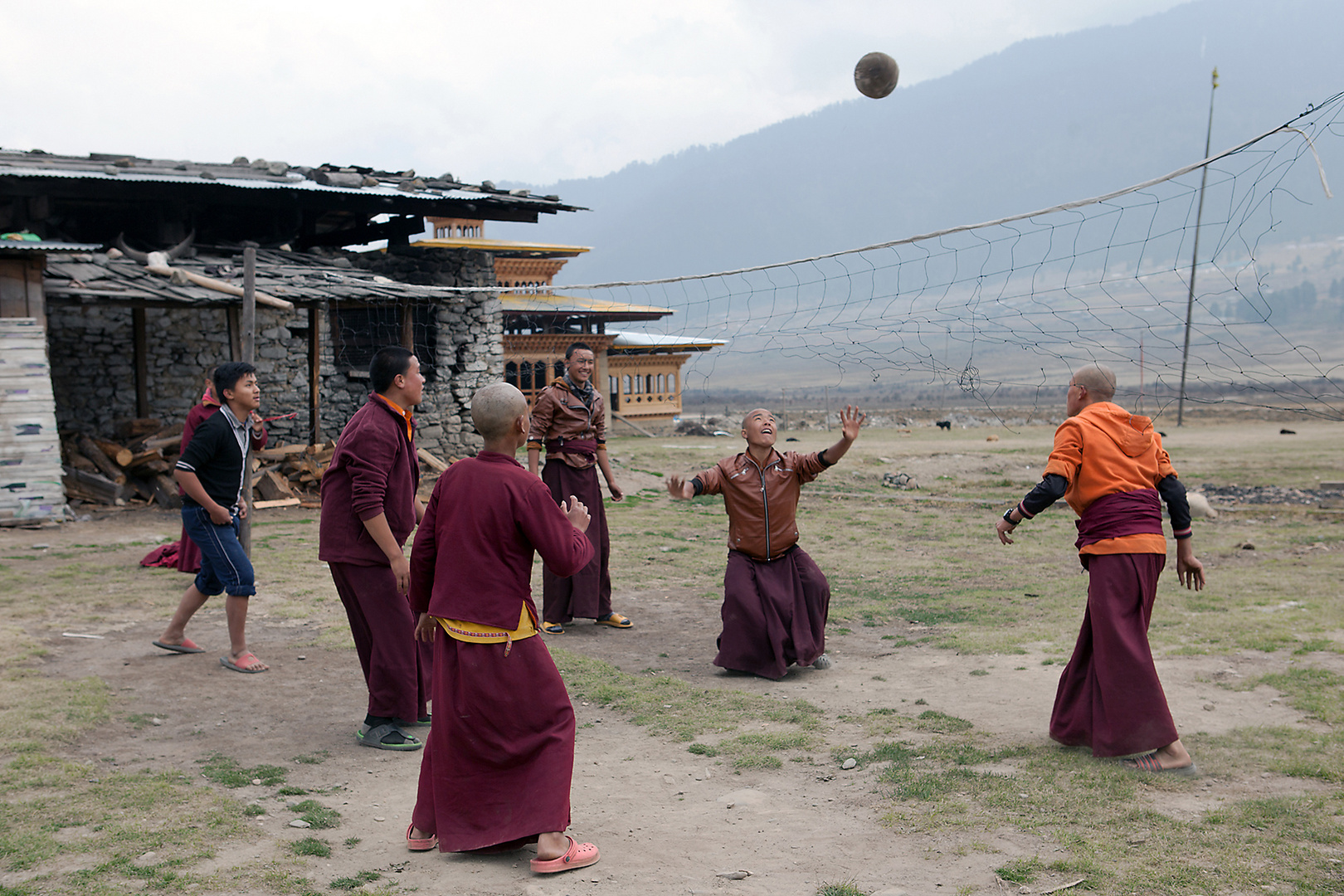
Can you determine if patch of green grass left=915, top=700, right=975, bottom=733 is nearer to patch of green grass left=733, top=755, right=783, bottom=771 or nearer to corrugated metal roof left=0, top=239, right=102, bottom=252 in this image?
patch of green grass left=733, top=755, right=783, bottom=771

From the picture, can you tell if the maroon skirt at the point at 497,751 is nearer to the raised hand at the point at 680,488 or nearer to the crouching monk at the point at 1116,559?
the crouching monk at the point at 1116,559

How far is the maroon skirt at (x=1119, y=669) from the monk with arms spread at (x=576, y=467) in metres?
3.54

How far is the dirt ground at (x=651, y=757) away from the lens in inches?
130

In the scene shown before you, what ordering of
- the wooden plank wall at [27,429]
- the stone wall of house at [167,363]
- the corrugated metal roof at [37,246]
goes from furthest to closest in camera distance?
the stone wall of house at [167,363]
the wooden plank wall at [27,429]
the corrugated metal roof at [37,246]

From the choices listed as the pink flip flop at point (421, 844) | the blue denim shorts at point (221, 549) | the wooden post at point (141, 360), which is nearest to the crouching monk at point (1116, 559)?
the pink flip flop at point (421, 844)

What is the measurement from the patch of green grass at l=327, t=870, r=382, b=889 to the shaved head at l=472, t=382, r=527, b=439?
1.50 metres

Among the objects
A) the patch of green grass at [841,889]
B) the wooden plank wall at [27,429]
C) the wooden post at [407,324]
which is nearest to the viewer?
the patch of green grass at [841,889]

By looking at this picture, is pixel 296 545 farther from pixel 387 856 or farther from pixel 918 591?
pixel 387 856

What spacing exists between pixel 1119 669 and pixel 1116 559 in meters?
0.46

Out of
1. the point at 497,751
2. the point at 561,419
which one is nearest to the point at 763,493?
the point at 561,419

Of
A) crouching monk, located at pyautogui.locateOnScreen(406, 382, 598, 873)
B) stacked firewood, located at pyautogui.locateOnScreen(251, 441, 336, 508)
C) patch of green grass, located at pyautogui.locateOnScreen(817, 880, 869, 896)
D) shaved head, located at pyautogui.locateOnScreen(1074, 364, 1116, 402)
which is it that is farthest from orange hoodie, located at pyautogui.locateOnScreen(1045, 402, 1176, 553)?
stacked firewood, located at pyautogui.locateOnScreen(251, 441, 336, 508)

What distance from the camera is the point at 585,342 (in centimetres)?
3500

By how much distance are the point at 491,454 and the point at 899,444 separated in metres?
24.4

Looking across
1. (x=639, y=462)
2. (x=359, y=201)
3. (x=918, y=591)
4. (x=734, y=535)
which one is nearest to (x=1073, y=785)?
(x=734, y=535)
